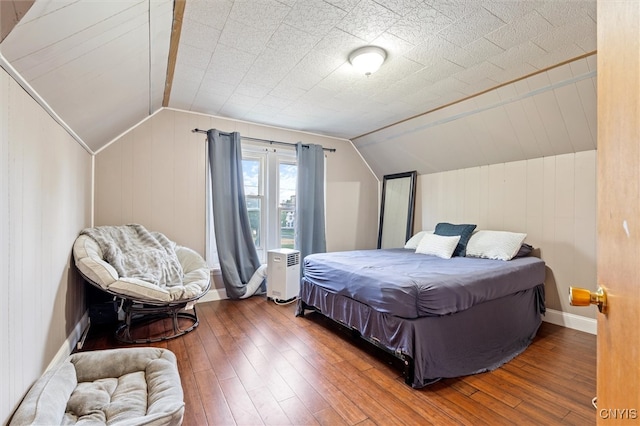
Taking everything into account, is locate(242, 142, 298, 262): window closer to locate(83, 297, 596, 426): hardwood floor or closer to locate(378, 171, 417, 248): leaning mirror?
locate(378, 171, 417, 248): leaning mirror

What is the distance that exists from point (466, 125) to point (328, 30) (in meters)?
2.21

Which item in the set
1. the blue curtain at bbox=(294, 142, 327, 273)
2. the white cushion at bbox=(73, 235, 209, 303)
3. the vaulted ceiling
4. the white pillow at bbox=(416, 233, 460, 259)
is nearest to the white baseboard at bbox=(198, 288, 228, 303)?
the white cushion at bbox=(73, 235, 209, 303)

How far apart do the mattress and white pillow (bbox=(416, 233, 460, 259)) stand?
259 millimetres

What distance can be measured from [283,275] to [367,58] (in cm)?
253

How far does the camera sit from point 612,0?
0.64m

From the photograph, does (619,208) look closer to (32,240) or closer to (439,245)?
(32,240)

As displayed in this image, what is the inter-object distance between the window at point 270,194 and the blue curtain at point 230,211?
28 centimetres

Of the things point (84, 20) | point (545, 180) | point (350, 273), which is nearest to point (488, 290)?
point (350, 273)

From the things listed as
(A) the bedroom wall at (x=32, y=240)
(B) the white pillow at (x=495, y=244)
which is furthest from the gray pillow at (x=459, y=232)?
(A) the bedroom wall at (x=32, y=240)

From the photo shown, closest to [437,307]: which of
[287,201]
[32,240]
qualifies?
[32,240]

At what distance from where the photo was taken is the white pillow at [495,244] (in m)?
3.10

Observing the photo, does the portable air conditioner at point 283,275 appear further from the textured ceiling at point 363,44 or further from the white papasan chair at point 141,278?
the textured ceiling at point 363,44

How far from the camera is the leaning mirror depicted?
459cm

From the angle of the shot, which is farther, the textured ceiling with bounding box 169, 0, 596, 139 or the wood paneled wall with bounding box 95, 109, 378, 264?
the wood paneled wall with bounding box 95, 109, 378, 264
